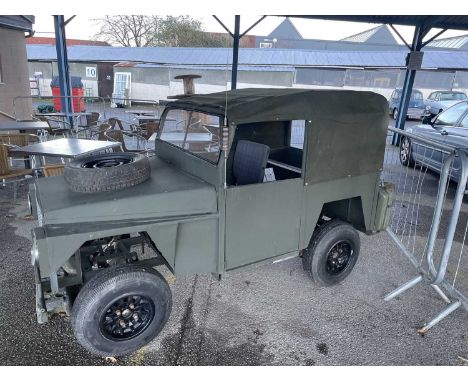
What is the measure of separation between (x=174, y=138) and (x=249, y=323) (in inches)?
75.9

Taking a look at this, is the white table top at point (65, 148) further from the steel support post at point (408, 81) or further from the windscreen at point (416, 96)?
the windscreen at point (416, 96)

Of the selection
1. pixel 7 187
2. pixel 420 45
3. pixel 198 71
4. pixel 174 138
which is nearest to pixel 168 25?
pixel 198 71

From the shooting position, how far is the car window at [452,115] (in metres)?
7.17

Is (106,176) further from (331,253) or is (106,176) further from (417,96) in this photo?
(417,96)

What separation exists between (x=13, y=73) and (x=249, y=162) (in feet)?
37.4

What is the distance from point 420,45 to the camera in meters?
10.1

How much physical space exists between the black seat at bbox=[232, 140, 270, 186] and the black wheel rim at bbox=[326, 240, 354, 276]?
3.79 ft

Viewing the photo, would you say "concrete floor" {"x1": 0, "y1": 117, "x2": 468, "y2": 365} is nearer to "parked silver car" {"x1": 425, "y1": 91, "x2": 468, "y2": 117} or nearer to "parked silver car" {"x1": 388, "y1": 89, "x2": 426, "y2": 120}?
"parked silver car" {"x1": 425, "y1": 91, "x2": 468, "y2": 117}

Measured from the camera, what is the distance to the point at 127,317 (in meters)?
2.73

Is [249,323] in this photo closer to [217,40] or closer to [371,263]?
[371,263]

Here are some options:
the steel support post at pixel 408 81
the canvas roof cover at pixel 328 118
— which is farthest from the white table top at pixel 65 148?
the steel support post at pixel 408 81

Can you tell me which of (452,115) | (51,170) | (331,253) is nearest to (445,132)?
(452,115)

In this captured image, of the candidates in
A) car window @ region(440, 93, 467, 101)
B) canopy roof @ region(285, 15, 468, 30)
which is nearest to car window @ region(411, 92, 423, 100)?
car window @ region(440, 93, 467, 101)

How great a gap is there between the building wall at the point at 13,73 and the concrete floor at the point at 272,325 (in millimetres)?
9151
